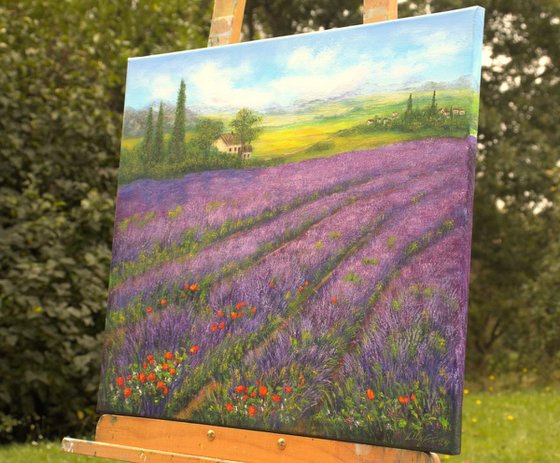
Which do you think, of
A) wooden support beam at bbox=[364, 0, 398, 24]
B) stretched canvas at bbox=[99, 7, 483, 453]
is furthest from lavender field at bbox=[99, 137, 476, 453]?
wooden support beam at bbox=[364, 0, 398, 24]

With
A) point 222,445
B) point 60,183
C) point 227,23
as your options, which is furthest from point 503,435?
point 227,23

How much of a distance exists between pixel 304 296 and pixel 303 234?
0.18 meters

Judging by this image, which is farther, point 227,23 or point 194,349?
point 227,23

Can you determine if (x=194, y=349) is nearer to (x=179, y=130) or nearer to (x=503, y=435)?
(x=179, y=130)

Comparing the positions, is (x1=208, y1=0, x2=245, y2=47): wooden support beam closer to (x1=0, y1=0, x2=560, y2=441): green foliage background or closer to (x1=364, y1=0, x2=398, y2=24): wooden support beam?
(x1=364, y1=0, x2=398, y2=24): wooden support beam

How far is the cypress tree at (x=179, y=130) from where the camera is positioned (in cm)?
285

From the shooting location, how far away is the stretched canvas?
7.37ft

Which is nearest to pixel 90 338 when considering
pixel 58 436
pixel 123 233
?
pixel 58 436

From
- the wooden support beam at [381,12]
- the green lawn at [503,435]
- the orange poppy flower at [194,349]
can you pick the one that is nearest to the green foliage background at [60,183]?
the green lawn at [503,435]

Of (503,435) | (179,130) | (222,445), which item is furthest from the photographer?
(503,435)

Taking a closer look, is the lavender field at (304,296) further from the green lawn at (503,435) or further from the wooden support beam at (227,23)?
the green lawn at (503,435)

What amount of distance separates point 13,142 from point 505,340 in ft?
21.3

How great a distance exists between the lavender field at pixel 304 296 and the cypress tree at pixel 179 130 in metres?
0.10

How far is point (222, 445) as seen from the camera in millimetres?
2580
